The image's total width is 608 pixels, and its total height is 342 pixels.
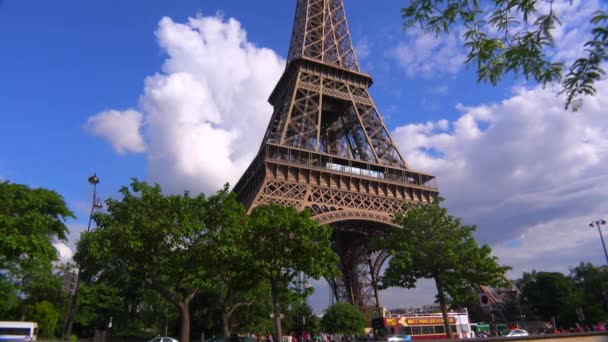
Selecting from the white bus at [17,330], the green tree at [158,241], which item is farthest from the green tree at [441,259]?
the white bus at [17,330]

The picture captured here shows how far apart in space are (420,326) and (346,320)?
8.17 meters

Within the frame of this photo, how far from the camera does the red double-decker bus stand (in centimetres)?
3931

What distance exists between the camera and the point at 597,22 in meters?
5.73

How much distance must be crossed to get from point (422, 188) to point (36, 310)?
45381 mm

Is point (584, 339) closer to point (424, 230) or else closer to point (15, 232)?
point (424, 230)

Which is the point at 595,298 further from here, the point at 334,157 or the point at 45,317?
the point at 45,317

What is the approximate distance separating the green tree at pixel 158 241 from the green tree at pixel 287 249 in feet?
10.2

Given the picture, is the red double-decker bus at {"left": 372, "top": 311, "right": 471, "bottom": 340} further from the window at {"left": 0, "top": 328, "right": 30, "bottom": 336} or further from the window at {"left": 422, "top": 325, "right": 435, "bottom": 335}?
the window at {"left": 0, "top": 328, "right": 30, "bottom": 336}

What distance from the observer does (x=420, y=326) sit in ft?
133

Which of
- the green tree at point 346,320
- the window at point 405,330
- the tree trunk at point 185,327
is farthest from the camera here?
the green tree at point 346,320

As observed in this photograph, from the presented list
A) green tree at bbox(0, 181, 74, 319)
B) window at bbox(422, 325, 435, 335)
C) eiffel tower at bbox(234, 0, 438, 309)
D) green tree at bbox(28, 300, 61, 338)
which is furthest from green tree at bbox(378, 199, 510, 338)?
green tree at bbox(28, 300, 61, 338)

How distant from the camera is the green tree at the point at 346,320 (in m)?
44.7

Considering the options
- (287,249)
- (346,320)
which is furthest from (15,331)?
(346,320)

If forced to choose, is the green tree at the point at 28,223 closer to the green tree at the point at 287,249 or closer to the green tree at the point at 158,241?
the green tree at the point at 158,241
